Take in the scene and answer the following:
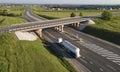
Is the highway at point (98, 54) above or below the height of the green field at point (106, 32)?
below

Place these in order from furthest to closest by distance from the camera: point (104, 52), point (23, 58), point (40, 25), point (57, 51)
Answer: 1. point (40, 25)
2. point (104, 52)
3. point (57, 51)
4. point (23, 58)

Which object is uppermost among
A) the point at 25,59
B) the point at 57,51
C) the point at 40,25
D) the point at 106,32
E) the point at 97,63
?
the point at 40,25

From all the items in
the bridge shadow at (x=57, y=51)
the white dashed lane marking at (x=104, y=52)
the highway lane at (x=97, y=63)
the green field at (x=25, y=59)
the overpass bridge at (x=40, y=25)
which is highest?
the overpass bridge at (x=40, y=25)

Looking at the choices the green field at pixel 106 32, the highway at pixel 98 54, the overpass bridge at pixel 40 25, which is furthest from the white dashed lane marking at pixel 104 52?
the overpass bridge at pixel 40 25

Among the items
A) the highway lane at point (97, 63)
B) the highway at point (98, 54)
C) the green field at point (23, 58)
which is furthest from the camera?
the highway at point (98, 54)

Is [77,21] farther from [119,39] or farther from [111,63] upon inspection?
[111,63]

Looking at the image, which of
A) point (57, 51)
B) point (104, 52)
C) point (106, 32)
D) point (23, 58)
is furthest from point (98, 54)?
point (106, 32)

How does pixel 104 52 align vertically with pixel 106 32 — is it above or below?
below

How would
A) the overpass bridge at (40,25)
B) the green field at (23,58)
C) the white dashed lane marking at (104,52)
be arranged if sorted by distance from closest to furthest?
the green field at (23,58) → the white dashed lane marking at (104,52) → the overpass bridge at (40,25)

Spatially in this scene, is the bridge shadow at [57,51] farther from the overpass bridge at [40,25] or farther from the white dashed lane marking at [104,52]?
the overpass bridge at [40,25]

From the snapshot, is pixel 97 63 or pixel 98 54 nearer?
pixel 97 63

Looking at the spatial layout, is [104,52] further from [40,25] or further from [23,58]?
[40,25]

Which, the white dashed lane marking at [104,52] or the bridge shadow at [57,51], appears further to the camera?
the bridge shadow at [57,51]
